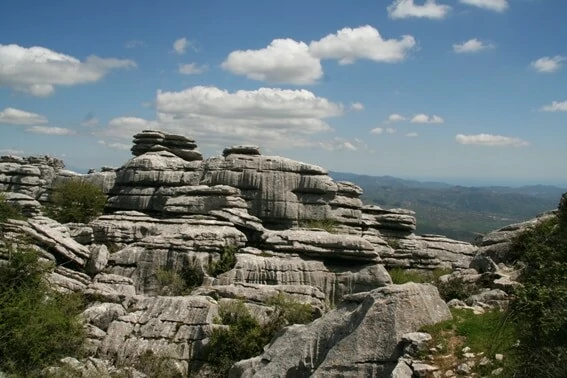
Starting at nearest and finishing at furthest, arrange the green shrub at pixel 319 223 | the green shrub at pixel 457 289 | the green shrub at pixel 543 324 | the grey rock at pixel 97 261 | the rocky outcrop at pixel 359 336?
1. the green shrub at pixel 543 324
2. the rocky outcrop at pixel 359 336
3. the green shrub at pixel 457 289
4. the grey rock at pixel 97 261
5. the green shrub at pixel 319 223

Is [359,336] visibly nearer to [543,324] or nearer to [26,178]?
[543,324]

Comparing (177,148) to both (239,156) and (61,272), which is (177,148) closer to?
(239,156)

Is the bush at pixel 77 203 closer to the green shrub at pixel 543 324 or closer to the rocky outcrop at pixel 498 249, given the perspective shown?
the rocky outcrop at pixel 498 249

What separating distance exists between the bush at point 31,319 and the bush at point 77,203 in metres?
25.4

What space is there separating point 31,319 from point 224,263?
51.6 feet

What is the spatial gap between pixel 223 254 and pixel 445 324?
80.0ft

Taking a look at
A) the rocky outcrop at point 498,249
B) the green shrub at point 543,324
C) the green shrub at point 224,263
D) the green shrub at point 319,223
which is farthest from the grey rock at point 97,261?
the green shrub at point 543,324

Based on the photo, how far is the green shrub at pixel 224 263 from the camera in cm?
3809

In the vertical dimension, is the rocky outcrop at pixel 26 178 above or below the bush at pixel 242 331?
above

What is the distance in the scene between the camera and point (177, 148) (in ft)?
215

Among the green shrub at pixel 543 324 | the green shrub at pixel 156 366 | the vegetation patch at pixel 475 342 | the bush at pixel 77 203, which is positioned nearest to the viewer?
the green shrub at pixel 543 324

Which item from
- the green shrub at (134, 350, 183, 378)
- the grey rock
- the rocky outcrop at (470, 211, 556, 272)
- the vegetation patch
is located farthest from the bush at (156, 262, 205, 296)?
the vegetation patch

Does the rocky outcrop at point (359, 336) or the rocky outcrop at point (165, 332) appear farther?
the rocky outcrop at point (165, 332)

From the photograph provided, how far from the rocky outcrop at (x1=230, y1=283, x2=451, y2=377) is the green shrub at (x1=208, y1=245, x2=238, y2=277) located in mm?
17546
